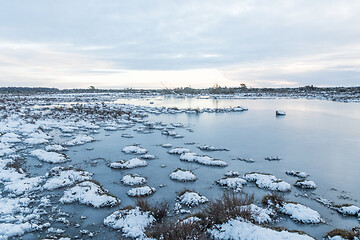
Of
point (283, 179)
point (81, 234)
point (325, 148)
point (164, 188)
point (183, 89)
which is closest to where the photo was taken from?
point (81, 234)

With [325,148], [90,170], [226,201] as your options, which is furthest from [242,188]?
[325,148]

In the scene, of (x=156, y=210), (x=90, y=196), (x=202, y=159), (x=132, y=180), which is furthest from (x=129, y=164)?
(x=156, y=210)

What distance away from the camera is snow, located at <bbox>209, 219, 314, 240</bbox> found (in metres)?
6.01

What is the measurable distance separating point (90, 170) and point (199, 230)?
824 cm

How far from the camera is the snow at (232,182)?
10.2m

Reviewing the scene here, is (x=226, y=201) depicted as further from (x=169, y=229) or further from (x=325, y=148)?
(x=325, y=148)

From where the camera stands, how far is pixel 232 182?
10477 mm

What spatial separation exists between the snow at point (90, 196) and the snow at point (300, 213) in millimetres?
6433

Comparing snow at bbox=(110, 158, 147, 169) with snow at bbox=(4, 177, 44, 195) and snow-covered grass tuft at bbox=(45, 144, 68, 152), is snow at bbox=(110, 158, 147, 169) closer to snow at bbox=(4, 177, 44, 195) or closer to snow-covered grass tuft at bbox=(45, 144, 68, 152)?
snow at bbox=(4, 177, 44, 195)

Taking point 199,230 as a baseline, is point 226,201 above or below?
above

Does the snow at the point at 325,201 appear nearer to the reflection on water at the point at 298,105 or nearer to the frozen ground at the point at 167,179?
the frozen ground at the point at 167,179

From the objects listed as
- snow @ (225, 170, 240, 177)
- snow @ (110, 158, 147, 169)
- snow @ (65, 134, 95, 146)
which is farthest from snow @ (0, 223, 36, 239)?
snow @ (65, 134, 95, 146)

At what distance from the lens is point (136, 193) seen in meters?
9.55

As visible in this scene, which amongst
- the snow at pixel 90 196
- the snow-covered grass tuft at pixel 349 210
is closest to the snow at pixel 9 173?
the snow at pixel 90 196
